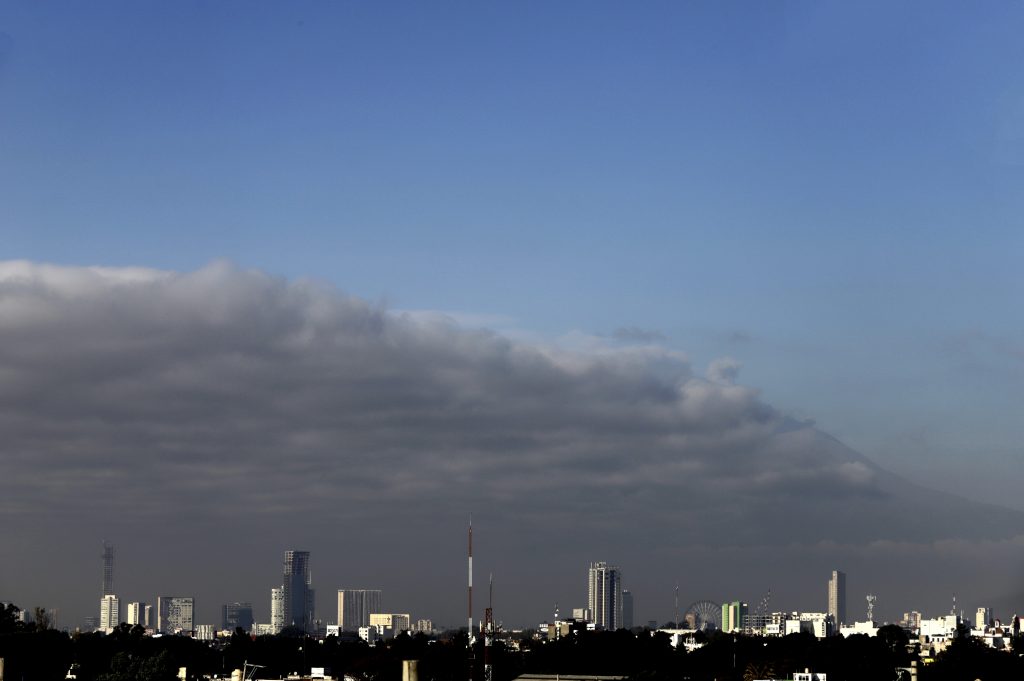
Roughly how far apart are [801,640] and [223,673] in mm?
69675

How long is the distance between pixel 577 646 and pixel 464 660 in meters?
19.8

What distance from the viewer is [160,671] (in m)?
96.4

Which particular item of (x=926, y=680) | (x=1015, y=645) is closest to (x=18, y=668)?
(x=926, y=680)

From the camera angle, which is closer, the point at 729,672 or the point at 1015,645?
the point at 729,672

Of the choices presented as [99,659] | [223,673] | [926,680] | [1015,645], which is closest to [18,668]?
[99,659]

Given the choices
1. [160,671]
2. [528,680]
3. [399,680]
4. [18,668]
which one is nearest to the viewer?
[528,680]

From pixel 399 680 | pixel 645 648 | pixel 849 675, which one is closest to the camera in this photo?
pixel 849 675

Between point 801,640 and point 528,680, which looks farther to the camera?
point 801,640

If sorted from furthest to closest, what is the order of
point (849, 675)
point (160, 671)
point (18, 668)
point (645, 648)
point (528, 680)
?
point (645, 648)
point (849, 675)
point (18, 668)
point (160, 671)
point (528, 680)

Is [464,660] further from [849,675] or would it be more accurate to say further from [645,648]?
[849,675]

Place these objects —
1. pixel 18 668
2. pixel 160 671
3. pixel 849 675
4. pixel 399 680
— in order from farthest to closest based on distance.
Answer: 1. pixel 399 680
2. pixel 849 675
3. pixel 18 668
4. pixel 160 671

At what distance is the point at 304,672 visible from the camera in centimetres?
15575

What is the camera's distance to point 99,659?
136 meters

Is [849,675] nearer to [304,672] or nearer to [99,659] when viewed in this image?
[304,672]
